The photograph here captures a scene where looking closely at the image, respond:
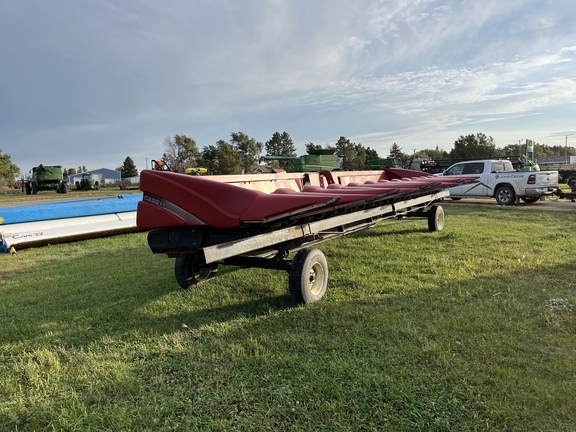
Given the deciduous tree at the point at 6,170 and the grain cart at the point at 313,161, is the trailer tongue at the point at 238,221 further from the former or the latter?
the deciduous tree at the point at 6,170

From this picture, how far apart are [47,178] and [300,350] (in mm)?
32050

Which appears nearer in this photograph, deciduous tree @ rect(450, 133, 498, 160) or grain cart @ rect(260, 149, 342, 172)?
grain cart @ rect(260, 149, 342, 172)

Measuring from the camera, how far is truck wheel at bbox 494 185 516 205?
14.1 m

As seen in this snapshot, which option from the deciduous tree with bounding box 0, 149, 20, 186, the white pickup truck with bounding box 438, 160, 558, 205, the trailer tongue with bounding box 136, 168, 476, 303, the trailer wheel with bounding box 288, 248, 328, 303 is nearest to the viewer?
the trailer tongue with bounding box 136, 168, 476, 303

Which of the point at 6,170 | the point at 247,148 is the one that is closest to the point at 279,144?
the point at 247,148

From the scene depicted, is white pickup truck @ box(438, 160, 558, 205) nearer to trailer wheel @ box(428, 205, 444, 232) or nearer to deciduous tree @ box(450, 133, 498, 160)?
trailer wheel @ box(428, 205, 444, 232)

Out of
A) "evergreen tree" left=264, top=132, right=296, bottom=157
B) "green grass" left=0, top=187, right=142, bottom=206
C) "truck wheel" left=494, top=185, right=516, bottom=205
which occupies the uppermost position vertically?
"evergreen tree" left=264, top=132, right=296, bottom=157

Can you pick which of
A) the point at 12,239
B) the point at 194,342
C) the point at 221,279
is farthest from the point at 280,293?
the point at 12,239

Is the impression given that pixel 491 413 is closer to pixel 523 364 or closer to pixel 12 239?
pixel 523 364

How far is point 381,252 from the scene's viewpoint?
20.2ft

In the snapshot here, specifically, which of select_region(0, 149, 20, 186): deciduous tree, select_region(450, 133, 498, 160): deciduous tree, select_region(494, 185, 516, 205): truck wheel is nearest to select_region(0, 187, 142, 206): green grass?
select_region(0, 149, 20, 186): deciduous tree

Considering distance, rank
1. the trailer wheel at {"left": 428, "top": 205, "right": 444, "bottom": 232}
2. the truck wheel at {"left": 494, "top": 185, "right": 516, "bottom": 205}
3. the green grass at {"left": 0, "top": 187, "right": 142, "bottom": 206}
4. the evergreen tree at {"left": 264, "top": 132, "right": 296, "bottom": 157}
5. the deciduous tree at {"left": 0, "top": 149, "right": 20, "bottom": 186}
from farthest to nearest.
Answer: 1. the evergreen tree at {"left": 264, "top": 132, "right": 296, "bottom": 157}
2. the deciduous tree at {"left": 0, "top": 149, "right": 20, "bottom": 186}
3. the green grass at {"left": 0, "top": 187, "right": 142, "bottom": 206}
4. the truck wheel at {"left": 494, "top": 185, "right": 516, "bottom": 205}
5. the trailer wheel at {"left": 428, "top": 205, "right": 444, "bottom": 232}

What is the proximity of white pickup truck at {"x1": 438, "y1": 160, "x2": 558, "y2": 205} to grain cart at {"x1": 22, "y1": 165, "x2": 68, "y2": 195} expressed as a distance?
1112 inches

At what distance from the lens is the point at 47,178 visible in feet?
93.9
